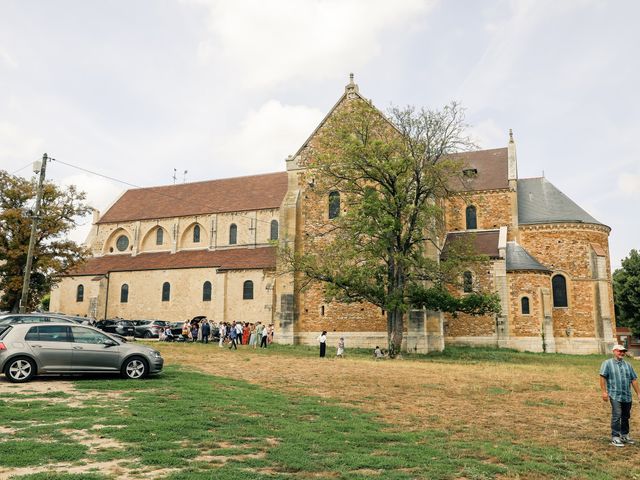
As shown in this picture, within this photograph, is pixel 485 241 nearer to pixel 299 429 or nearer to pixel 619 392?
pixel 619 392

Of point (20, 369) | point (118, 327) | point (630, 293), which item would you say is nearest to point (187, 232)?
point (118, 327)

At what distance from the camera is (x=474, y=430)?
10.6 m

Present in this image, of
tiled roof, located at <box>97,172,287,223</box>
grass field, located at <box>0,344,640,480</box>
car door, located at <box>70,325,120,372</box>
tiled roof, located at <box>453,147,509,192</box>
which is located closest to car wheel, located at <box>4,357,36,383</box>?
grass field, located at <box>0,344,640,480</box>

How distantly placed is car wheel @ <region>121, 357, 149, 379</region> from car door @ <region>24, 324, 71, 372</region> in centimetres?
141

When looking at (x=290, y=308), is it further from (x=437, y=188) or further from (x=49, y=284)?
(x=49, y=284)

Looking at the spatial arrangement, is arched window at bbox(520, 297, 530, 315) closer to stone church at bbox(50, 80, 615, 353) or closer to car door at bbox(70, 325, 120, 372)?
stone church at bbox(50, 80, 615, 353)

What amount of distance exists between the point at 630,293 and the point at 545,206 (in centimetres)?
1368

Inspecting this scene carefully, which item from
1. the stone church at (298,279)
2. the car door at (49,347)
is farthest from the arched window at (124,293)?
the car door at (49,347)

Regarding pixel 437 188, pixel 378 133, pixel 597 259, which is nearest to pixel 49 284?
pixel 378 133

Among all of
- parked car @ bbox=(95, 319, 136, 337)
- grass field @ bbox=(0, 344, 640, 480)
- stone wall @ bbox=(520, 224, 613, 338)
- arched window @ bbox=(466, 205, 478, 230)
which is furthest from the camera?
arched window @ bbox=(466, 205, 478, 230)

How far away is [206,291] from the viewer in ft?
147

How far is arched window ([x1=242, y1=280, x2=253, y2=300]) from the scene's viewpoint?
140ft

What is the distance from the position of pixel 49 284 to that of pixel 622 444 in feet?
121

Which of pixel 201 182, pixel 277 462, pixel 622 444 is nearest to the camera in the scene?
pixel 277 462
